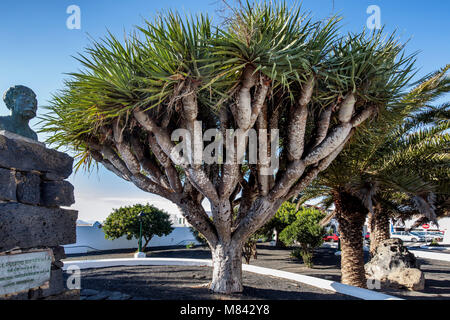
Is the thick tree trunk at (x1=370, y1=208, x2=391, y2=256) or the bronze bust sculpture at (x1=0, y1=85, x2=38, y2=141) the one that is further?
the thick tree trunk at (x1=370, y1=208, x2=391, y2=256)

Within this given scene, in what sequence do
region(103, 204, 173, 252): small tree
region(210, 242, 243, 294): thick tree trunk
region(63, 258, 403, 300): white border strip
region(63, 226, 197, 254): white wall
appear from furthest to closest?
region(63, 226, 197, 254): white wall, region(103, 204, 173, 252): small tree, region(63, 258, 403, 300): white border strip, region(210, 242, 243, 294): thick tree trunk

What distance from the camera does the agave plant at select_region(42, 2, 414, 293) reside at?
433 cm

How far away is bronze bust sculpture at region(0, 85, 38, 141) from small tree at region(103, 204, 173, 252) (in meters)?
13.8

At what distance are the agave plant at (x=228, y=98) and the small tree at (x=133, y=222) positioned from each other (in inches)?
491

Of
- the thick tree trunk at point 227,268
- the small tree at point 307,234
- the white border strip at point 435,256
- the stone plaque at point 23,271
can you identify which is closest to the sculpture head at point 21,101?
the stone plaque at point 23,271

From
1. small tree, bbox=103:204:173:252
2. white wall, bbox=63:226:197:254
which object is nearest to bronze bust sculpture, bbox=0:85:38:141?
small tree, bbox=103:204:173:252

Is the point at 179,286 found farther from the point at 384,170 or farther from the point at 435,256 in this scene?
the point at 435,256

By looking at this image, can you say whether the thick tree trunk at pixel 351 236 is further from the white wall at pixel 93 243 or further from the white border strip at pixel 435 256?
the white wall at pixel 93 243

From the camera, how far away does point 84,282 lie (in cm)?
639

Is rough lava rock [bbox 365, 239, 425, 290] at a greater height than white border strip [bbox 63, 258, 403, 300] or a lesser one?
lesser

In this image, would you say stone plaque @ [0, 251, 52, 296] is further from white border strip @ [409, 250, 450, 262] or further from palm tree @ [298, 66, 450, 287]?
white border strip @ [409, 250, 450, 262]

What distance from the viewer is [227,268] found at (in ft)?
17.9
